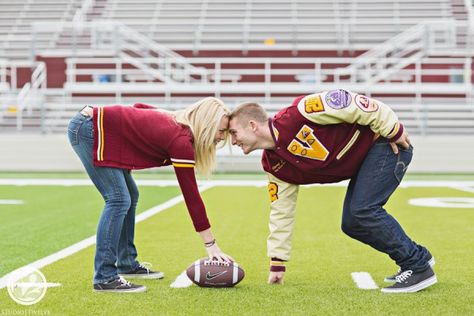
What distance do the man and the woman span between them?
23cm

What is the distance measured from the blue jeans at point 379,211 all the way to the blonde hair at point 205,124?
0.97 meters

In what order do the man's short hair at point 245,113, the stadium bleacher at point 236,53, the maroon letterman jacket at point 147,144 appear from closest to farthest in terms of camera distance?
the maroon letterman jacket at point 147,144 < the man's short hair at point 245,113 < the stadium bleacher at point 236,53

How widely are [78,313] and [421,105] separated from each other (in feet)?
70.7

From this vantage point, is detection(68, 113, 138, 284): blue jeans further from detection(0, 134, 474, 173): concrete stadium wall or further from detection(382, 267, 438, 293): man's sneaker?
detection(0, 134, 474, 173): concrete stadium wall

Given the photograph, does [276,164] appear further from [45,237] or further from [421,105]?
[421,105]

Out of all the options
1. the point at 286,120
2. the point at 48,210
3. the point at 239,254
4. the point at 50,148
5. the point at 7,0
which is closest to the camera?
the point at 286,120

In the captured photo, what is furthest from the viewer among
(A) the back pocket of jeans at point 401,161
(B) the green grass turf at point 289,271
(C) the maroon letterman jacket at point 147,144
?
(A) the back pocket of jeans at point 401,161

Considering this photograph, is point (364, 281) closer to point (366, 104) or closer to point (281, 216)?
point (281, 216)

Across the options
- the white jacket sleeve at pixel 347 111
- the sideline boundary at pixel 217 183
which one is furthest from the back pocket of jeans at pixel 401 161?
the sideline boundary at pixel 217 183

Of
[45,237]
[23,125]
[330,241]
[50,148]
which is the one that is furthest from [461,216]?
[23,125]

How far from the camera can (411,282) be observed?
571 centimetres

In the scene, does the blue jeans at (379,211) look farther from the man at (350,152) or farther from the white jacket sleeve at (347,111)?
the white jacket sleeve at (347,111)

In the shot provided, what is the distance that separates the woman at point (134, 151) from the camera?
5.48m

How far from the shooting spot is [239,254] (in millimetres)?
7742
